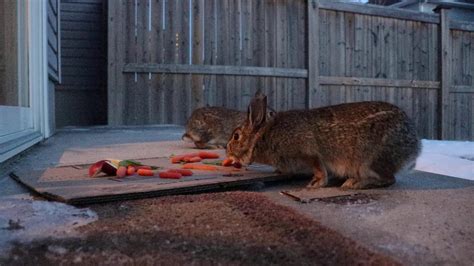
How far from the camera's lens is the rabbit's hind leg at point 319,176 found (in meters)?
3.22

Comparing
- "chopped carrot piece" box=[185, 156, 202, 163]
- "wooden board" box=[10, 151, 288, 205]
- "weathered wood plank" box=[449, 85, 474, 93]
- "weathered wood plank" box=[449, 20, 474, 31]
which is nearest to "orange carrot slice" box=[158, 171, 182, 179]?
"wooden board" box=[10, 151, 288, 205]

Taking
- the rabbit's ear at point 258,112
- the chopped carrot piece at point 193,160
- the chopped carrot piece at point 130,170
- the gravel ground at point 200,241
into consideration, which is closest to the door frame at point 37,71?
the chopped carrot piece at point 193,160

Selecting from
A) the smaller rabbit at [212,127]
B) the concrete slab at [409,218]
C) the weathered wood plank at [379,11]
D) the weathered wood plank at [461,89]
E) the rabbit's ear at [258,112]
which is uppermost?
the weathered wood plank at [379,11]

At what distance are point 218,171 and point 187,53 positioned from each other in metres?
6.83

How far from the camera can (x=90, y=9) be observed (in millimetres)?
11977

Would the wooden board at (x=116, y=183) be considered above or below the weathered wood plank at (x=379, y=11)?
below

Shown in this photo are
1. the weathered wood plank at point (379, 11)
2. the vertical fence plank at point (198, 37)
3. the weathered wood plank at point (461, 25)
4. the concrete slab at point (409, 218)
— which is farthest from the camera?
the weathered wood plank at point (461, 25)

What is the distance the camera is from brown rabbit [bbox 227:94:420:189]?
124 inches

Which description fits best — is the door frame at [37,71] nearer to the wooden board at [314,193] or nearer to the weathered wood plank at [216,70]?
the weathered wood plank at [216,70]

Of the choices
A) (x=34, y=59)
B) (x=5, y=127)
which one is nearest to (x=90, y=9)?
(x=34, y=59)

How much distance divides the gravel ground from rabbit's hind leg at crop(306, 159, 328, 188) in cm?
77

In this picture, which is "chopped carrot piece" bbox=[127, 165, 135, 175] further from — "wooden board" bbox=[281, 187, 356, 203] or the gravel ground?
"wooden board" bbox=[281, 187, 356, 203]

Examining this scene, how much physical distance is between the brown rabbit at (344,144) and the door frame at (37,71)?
2.95m

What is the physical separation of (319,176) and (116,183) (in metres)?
1.23
